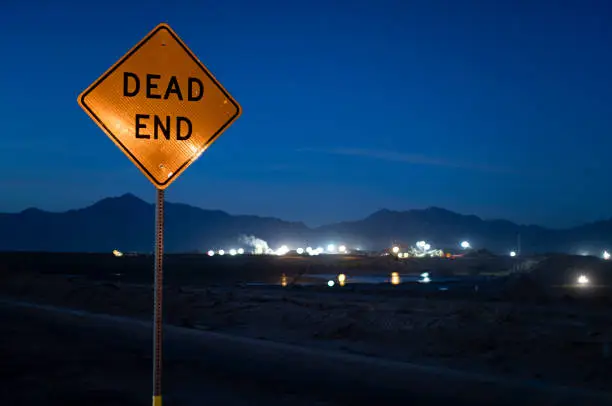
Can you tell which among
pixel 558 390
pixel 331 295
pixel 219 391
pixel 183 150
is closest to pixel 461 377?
pixel 558 390

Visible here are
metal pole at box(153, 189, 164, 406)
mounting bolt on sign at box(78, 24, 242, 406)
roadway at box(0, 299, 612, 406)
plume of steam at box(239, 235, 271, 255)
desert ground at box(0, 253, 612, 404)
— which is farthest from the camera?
plume of steam at box(239, 235, 271, 255)

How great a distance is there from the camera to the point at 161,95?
20.7 ft

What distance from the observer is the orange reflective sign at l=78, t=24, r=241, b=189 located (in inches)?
242

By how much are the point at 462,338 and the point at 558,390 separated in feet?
24.3

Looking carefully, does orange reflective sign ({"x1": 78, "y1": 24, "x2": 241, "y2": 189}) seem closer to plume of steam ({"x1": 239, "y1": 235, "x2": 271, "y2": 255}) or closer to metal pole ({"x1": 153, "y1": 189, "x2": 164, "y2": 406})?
metal pole ({"x1": 153, "y1": 189, "x2": 164, "y2": 406})

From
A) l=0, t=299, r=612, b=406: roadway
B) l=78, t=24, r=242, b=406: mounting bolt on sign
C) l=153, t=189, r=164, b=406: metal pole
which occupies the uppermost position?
l=78, t=24, r=242, b=406: mounting bolt on sign

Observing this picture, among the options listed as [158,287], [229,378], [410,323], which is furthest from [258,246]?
[158,287]

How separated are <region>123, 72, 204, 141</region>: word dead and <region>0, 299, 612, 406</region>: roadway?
19.0 feet

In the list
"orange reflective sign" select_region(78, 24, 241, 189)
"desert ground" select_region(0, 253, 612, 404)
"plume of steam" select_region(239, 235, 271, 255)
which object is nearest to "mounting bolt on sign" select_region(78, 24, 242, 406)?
"orange reflective sign" select_region(78, 24, 241, 189)

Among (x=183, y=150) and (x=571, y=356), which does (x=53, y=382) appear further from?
(x=571, y=356)

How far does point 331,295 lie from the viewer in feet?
123

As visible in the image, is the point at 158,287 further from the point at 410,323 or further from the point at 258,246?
the point at 258,246

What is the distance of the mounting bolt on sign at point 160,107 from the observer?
6.13 m

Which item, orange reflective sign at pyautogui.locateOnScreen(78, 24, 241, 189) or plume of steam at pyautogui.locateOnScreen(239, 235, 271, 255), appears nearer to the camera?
orange reflective sign at pyautogui.locateOnScreen(78, 24, 241, 189)
